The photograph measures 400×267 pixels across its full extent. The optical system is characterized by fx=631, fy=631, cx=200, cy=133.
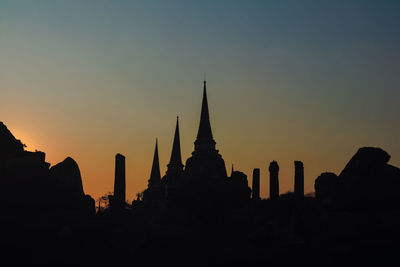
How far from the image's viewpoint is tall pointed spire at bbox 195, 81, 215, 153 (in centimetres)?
6500

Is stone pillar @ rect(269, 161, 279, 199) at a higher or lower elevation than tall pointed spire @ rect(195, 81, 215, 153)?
lower

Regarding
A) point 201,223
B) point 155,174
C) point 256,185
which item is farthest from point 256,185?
point 155,174

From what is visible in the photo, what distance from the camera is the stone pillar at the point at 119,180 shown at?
37.8 meters

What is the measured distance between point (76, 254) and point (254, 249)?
9563 millimetres

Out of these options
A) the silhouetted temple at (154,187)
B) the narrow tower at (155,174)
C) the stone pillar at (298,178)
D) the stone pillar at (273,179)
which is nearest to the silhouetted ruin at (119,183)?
the stone pillar at (273,179)

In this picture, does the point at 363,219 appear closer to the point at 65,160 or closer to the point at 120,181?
the point at 120,181

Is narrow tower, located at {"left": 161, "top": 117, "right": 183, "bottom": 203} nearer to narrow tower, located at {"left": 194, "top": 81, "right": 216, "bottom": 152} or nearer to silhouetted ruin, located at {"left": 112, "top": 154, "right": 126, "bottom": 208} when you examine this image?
narrow tower, located at {"left": 194, "top": 81, "right": 216, "bottom": 152}

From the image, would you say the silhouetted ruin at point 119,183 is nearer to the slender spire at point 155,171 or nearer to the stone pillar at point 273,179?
the stone pillar at point 273,179

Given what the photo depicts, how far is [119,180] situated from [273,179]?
1206 cm

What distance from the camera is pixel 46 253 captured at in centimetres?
3044

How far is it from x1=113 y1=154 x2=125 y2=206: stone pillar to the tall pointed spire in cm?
2688

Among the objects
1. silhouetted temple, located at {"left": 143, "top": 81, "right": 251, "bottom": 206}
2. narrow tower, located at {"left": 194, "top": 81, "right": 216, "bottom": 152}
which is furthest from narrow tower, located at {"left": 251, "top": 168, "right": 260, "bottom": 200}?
narrow tower, located at {"left": 194, "top": 81, "right": 216, "bottom": 152}

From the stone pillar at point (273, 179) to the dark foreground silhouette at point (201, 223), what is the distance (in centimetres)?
8

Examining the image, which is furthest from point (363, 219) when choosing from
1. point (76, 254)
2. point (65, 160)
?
point (65, 160)
